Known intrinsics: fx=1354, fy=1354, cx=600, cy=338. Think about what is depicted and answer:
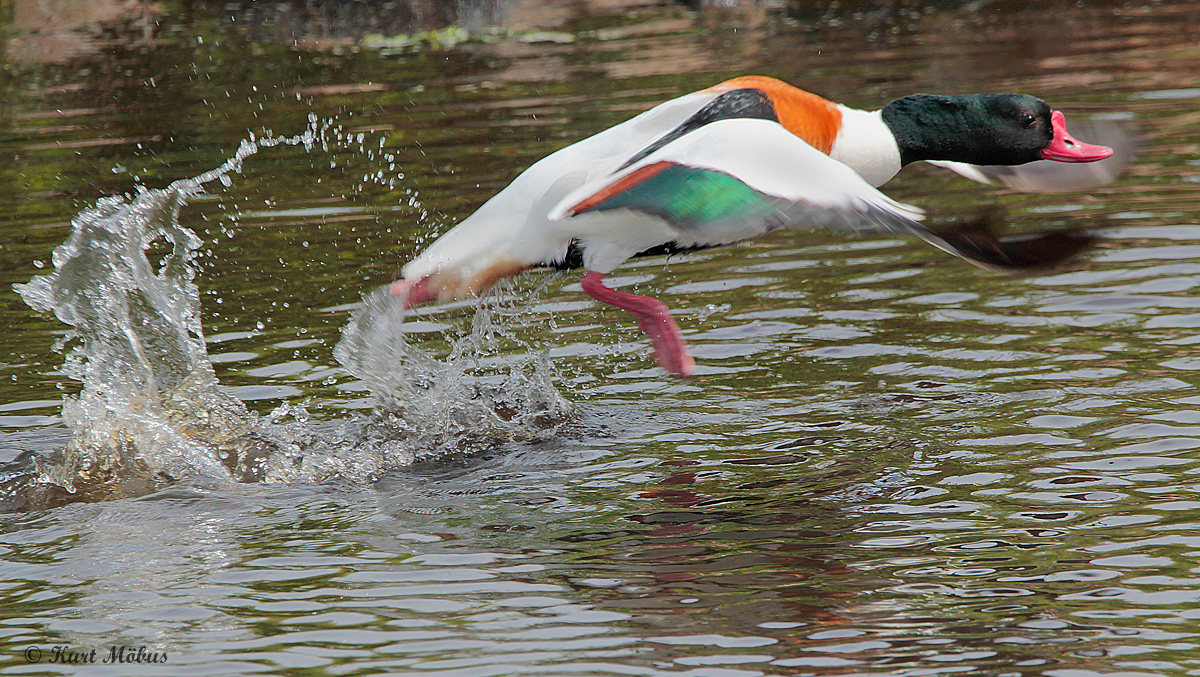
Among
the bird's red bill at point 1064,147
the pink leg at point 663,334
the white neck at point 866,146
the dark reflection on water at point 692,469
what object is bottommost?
the dark reflection on water at point 692,469

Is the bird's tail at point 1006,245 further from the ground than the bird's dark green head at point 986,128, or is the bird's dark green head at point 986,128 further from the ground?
the bird's dark green head at point 986,128

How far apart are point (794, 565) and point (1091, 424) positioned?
1.47 m

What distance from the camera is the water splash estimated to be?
4.44 meters

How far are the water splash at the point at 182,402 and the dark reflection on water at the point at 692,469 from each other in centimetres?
15

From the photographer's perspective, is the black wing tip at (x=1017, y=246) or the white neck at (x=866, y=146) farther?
the white neck at (x=866, y=146)

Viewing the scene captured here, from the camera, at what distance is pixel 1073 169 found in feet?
17.8

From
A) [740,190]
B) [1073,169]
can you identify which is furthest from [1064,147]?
[740,190]

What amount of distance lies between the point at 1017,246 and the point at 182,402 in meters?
2.84

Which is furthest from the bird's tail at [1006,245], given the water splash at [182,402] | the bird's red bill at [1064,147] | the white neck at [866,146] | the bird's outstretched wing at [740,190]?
the water splash at [182,402]

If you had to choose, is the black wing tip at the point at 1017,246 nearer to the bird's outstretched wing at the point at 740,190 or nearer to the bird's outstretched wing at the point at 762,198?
the bird's outstretched wing at the point at 762,198

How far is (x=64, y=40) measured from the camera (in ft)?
50.2

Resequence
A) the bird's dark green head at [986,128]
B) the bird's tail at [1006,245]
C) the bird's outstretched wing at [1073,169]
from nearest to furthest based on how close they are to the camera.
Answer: the bird's tail at [1006,245]
the bird's dark green head at [986,128]
the bird's outstretched wing at [1073,169]

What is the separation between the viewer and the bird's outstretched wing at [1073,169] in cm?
537

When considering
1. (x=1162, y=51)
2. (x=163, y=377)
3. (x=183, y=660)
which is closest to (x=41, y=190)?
(x=163, y=377)
